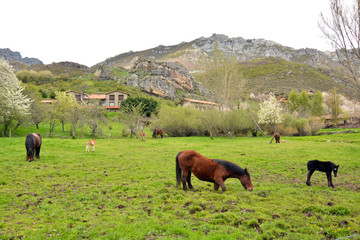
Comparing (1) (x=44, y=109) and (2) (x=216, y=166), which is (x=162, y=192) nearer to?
(2) (x=216, y=166)

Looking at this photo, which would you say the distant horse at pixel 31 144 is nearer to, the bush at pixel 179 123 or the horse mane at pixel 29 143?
the horse mane at pixel 29 143

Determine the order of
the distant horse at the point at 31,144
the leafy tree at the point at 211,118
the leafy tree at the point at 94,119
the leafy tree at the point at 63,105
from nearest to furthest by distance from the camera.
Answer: the distant horse at the point at 31,144 → the leafy tree at the point at 94,119 → the leafy tree at the point at 63,105 → the leafy tree at the point at 211,118

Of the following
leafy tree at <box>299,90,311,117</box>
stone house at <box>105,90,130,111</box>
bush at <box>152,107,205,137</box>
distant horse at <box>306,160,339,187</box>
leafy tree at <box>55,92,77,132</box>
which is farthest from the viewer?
leafy tree at <box>299,90,311,117</box>

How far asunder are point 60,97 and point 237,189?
53720 millimetres

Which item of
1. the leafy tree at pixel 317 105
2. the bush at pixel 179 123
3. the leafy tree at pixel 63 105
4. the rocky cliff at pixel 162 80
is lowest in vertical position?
the bush at pixel 179 123

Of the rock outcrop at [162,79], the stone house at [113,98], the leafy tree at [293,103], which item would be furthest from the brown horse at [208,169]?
the rock outcrop at [162,79]

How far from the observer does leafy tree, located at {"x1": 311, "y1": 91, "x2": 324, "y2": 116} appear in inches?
3243

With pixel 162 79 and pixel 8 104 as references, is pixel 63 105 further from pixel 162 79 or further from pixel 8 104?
pixel 162 79

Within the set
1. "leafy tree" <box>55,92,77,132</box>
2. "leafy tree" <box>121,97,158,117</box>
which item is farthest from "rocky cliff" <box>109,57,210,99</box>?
"leafy tree" <box>55,92,77,132</box>

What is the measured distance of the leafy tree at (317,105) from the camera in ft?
270

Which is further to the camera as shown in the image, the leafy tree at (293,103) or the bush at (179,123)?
the leafy tree at (293,103)

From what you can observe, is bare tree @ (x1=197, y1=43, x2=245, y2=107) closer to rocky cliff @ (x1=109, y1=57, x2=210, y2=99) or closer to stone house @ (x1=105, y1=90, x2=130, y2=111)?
stone house @ (x1=105, y1=90, x2=130, y2=111)

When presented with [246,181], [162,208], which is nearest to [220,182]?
[246,181]

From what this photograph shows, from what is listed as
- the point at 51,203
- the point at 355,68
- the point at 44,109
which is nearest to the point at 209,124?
the point at 355,68
